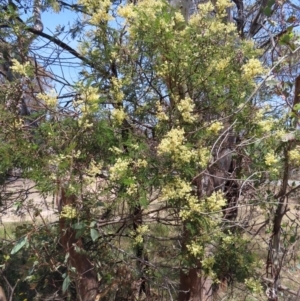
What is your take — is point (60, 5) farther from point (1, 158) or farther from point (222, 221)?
point (222, 221)

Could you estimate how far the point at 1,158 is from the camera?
2.71m

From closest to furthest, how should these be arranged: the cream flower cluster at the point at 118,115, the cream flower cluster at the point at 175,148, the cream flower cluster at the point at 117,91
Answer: the cream flower cluster at the point at 175,148, the cream flower cluster at the point at 118,115, the cream flower cluster at the point at 117,91

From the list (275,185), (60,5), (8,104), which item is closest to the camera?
(8,104)

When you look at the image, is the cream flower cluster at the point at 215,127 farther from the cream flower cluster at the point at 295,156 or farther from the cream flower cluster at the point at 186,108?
the cream flower cluster at the point at 295,156

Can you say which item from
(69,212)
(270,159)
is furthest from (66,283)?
(270,159)

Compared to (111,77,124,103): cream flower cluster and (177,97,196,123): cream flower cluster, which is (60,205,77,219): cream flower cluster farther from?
(177,97,196,123): cream flower cluster

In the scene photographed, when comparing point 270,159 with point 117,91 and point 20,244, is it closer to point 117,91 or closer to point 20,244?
point 117,91

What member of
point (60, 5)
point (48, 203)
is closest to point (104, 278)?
point (48, 203)

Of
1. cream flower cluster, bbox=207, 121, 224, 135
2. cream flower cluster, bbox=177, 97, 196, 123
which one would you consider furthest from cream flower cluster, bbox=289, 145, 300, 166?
cream flower cluster, bbox=177, 97, 196, 123

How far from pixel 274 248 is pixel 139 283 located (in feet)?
3.13

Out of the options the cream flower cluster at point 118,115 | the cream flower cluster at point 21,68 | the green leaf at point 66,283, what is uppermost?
the cream flower cluster at point 21,68

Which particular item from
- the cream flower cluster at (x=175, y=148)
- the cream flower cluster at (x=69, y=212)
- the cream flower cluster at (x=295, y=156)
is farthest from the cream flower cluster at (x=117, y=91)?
the cream flower cluster at (x=295, y=156)

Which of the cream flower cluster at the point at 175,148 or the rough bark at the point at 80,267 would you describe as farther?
the rough bark at the point at 80,267

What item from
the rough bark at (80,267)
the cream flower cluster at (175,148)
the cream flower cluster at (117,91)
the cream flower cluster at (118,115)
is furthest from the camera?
the rough bark at (80,267)
